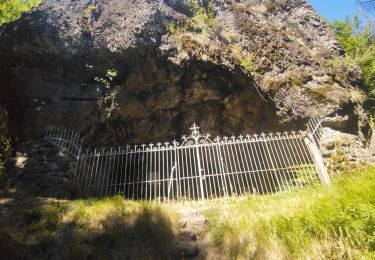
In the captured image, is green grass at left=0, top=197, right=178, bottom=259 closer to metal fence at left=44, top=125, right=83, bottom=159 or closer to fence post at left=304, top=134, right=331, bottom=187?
metal fence at left=44, top=125, right=83, bottom=159

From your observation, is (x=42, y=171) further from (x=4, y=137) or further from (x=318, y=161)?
(x=318, y=161)

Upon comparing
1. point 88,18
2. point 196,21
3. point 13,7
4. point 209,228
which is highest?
point 13,7

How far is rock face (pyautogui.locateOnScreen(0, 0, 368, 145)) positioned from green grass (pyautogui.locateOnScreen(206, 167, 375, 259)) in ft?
19.1

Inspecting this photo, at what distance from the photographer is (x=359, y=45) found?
1634 centimetres

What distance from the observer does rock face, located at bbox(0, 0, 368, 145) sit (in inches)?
445

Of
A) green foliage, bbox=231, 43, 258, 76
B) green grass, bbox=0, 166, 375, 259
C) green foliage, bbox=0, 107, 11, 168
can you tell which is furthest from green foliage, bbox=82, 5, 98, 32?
green grass, bbox=0, 166, 375, 259

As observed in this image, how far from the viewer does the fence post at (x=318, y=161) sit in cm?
870

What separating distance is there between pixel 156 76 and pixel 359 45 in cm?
1149

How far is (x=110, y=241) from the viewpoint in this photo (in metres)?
5.77

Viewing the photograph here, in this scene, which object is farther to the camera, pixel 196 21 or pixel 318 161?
pixel 196 21

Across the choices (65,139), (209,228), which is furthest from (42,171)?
(209,228)

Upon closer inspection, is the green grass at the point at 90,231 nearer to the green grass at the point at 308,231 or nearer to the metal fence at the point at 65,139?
the green grass at the point at 308,231

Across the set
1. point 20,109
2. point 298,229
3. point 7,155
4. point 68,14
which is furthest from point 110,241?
point 68,14

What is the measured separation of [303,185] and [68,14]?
36.5 ft
